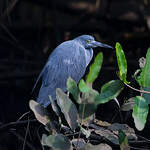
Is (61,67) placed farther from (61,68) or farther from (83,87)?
(83,87)

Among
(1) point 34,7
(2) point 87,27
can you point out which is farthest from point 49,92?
(1) point 34,7

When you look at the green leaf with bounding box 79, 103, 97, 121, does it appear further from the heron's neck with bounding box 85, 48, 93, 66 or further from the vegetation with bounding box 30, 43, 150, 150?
the heron's neck with bounding box 85, 48, 93, 66

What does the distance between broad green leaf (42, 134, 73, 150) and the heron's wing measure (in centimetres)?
104

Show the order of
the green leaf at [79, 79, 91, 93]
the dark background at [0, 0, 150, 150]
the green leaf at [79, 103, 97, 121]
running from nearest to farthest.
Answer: the green leaf at [79, 79, 91, 93] < the green leaf at [79, 103, 97, 121] < the dark background at [0, 0, 150, 150]

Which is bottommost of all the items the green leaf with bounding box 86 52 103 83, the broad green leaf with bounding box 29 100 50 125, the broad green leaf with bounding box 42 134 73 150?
the broad green leaf with bounding box 42 134 73 150

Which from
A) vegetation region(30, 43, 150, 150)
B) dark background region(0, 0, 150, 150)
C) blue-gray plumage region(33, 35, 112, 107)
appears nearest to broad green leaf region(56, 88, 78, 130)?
vegetation region(30, 43, 150, 150)

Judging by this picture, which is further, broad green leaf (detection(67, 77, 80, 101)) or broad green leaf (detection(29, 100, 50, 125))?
broad green leaf (detection(29, 100, 50, 125))

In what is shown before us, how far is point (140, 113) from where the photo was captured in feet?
3.50

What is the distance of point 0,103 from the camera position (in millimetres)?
3533

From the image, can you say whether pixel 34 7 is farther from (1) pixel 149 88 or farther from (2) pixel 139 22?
(1) pixel 149 88

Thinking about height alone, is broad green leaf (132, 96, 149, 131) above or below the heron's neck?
below

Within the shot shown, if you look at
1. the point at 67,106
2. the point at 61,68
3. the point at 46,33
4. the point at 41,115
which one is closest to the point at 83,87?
the point at 67,106

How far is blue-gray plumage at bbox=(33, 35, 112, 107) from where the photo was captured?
223cm

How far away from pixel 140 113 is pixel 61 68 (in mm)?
1289
